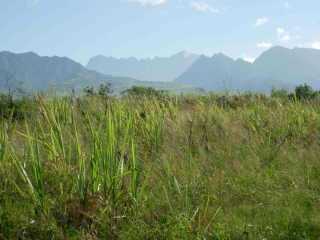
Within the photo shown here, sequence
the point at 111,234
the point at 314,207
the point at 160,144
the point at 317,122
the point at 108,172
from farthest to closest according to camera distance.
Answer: the point at 317,122
the point at 160,144
the point at 314,207
the point at 108,172
the point at 111,234

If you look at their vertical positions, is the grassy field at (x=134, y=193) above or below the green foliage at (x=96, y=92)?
below

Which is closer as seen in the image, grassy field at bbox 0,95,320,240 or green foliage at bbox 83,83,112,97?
grassy field at bbox 0,95,320,240

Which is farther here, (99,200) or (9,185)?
(9,185)

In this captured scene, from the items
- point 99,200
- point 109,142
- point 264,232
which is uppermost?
point 109,142

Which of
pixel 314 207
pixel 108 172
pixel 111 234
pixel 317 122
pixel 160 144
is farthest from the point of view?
pixel 317 122

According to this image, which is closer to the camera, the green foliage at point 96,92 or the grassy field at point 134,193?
the grassy field at point 134,193

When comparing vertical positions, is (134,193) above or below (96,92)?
below

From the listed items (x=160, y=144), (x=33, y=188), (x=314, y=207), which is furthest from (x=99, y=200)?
(x=160, y=144)

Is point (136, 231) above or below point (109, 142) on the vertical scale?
below

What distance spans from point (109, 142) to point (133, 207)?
0.72m

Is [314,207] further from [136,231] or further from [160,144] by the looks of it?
[160,144]

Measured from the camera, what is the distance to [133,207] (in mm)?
4953

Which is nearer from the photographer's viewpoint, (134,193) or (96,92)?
(134,193)

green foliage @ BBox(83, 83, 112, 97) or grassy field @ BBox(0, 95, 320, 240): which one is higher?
green foliage @ BBox(83, 83, 112, 97)
